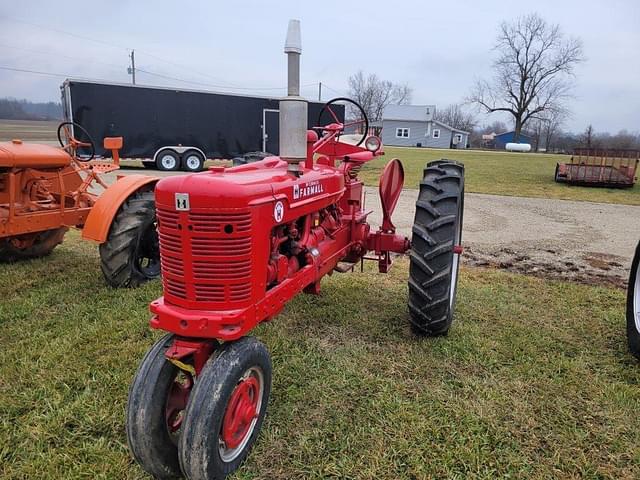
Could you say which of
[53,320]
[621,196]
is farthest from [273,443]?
[621,196]

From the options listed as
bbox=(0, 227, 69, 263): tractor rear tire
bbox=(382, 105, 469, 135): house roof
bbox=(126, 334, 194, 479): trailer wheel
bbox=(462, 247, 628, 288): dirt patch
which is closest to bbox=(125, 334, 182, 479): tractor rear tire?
bbox=(126, 334, 194, 479): trailer wheel

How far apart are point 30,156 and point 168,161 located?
1116cm

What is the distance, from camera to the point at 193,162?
15.8 meters

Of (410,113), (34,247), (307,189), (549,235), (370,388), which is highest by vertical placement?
(410,113)

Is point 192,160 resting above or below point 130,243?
above

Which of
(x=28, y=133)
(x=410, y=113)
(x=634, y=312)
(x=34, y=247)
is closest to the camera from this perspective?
(x=634, y=312)

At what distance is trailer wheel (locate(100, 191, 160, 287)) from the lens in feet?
13.6

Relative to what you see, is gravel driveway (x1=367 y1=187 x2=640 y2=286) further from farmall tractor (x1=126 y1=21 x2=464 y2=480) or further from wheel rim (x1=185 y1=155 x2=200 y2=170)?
wheel rim (x1=185 y1=155 x2=200 y2=170)

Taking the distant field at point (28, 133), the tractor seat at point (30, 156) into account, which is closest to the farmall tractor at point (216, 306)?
the tractor seat at point (30, 156)

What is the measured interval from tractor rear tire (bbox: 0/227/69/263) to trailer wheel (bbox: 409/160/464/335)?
4.03m

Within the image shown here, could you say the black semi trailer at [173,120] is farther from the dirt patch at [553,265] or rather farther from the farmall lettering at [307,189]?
the farmall lettering at [307,189]

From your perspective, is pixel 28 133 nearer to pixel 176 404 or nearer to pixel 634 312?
pixel 176 404

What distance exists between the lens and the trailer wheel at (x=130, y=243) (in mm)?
4156

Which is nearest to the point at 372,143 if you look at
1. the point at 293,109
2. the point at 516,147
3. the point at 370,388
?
the point at 293,109
